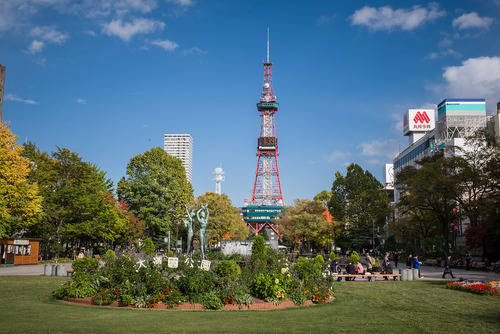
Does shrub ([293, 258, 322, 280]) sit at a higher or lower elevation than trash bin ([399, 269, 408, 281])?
higher

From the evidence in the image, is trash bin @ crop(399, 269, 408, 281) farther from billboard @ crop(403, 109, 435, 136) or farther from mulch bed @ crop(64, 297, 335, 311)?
billboard @ crop(403, 109, 435, 136)

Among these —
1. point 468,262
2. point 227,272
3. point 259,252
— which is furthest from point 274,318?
point 468,262

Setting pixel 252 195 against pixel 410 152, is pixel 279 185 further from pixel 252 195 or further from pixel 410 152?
pixel 410 152

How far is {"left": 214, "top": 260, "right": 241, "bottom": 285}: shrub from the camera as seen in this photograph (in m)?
15.3

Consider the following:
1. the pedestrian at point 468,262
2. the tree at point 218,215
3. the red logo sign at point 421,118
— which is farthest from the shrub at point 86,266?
the red logo sign at point 421,118

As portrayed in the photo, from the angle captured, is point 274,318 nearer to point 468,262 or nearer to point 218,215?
point 468,262

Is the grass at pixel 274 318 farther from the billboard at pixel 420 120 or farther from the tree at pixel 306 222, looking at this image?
the billboard at pixel 420 120

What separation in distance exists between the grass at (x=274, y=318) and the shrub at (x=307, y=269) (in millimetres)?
1284

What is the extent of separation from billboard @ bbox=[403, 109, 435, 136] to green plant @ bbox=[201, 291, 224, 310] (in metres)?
88.5

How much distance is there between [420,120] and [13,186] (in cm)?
8145

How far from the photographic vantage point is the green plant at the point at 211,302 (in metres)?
14.4

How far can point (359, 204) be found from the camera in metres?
65.4

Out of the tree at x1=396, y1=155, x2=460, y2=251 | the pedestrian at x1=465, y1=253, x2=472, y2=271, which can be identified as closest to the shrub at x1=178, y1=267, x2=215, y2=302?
the pedestrian at x1=465, y1=253, x2=472, y2=271

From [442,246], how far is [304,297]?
38799 mm
